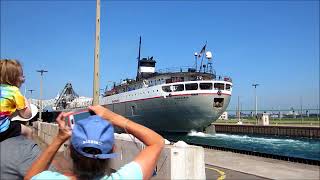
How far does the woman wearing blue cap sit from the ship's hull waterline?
4297 centimetres

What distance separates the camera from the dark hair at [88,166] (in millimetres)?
2193

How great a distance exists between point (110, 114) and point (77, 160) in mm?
465

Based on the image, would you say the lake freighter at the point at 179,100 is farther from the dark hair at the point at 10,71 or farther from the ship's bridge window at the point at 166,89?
the dark hair at the point at 10,71

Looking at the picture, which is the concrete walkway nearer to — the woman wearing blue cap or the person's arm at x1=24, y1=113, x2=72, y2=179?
the woman wearing blue cap

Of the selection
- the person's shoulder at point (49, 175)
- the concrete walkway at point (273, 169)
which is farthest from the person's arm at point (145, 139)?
the concrete walkway at point (273, 169)

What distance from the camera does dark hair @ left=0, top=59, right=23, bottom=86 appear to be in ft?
10.0

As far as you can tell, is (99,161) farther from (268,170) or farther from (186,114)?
(186,114)

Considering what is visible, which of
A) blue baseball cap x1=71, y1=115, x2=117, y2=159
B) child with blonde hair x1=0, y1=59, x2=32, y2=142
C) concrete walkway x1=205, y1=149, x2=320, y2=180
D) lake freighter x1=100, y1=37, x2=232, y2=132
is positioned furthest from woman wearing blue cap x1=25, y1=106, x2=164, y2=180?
lake freighter x1=100, y1=37, x2=232, y2=132

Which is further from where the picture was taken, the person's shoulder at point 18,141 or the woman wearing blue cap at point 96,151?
the person's shoulder at point 18,141

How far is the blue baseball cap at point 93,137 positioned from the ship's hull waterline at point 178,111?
142 ft

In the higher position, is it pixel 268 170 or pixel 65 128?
pixel 65 128

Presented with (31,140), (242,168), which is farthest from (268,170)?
(31,140)

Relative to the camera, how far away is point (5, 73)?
10.1 ft

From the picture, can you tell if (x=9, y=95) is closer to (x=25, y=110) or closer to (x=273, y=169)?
(x=25, y=110)
